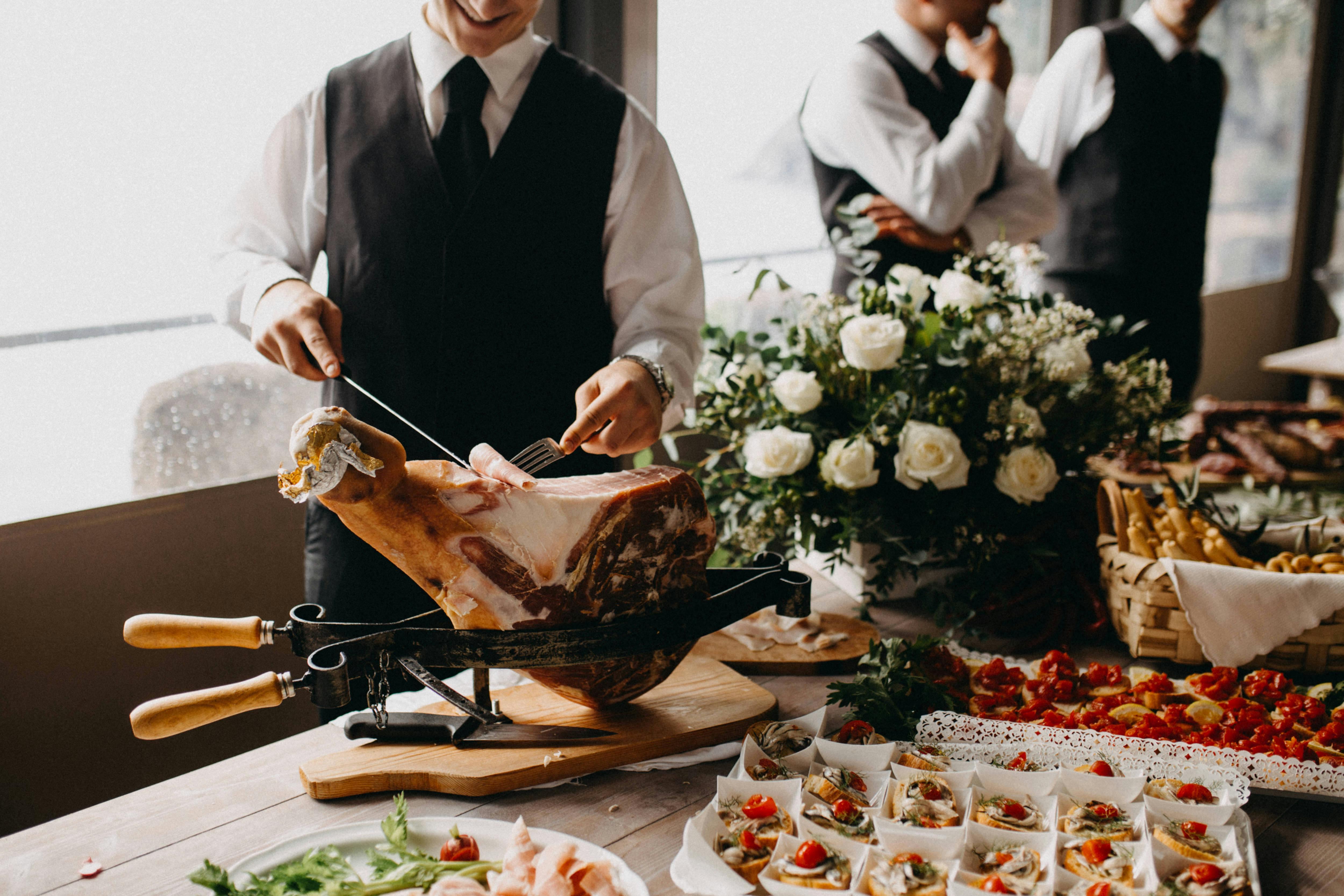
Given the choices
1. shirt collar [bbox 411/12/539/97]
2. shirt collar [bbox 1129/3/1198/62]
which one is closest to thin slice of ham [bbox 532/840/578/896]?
shirt collar [bbox 411/12/539/97]

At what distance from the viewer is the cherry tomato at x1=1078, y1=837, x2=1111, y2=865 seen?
98 cm

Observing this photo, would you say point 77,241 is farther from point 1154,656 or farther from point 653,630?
point 1154,656

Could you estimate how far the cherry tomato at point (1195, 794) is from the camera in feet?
3.56

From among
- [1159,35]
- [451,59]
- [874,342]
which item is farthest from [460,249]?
[1159,35]

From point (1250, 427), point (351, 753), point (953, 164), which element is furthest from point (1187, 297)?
point (351, 753)

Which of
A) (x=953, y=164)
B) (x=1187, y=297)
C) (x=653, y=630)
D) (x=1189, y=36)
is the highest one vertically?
(x=1189, y=36)

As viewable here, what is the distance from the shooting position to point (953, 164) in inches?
94.5

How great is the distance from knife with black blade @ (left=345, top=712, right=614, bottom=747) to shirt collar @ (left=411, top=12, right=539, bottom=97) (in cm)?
104

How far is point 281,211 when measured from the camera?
1703mm

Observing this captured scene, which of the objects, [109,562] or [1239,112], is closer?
[109,562]

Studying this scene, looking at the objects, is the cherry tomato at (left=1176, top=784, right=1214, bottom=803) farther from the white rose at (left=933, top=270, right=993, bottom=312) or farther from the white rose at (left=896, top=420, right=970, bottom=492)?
the white rose at (left=933, top=270, right=993, bottom=312)

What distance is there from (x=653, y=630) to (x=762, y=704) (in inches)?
9.4

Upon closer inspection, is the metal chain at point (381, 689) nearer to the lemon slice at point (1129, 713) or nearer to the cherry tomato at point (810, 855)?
the cherry tomato at point (810, 855)

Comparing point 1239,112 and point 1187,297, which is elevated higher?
point 1239,112
